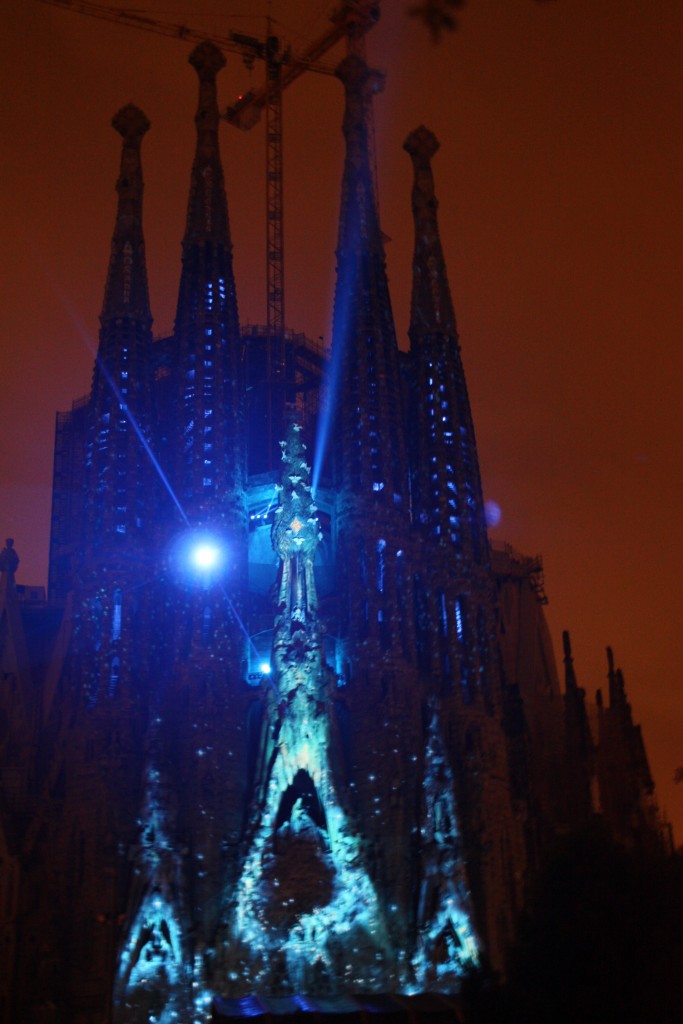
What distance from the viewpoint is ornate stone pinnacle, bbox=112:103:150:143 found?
1817 inches

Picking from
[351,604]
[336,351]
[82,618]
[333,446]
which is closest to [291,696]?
[351,604]

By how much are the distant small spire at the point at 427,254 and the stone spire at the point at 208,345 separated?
6.80 m

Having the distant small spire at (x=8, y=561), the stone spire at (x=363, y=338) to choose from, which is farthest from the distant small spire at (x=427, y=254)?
the distant small spire at (x=8, y=561)

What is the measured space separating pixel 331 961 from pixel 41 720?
46.9 feet

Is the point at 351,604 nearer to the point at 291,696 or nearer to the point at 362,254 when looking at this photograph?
the point at 291,696

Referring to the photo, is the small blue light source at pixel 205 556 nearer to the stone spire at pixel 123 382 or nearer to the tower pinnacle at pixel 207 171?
the stone spire at pixel 123 382

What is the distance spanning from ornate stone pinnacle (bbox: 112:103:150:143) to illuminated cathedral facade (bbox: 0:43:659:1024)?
0.09 m

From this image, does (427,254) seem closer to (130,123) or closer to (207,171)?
(207,171)

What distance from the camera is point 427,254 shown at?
46.9 m

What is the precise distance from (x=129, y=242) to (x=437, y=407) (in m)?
11.9

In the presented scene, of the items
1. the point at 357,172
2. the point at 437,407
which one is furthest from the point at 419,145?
the point at 437,407

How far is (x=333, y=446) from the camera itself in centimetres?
4372

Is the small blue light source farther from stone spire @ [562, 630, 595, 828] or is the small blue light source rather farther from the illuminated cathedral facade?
stone spire @ [562, 630, 595, 828]

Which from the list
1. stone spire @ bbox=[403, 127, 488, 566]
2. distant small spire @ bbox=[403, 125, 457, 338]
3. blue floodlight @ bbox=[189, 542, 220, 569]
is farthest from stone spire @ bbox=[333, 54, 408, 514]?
blue floodlight @ bbox=[189, 542, 220, 569]
